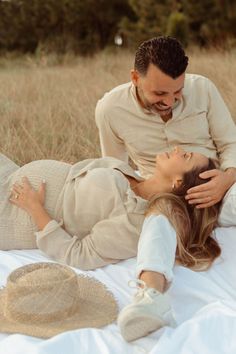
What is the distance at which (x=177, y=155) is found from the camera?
273cm

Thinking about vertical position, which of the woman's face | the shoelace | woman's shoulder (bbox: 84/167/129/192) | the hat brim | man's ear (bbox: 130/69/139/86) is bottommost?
the hat brim

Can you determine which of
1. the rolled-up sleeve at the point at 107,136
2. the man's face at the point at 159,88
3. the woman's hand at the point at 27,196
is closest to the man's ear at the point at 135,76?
the man's face at the point at 159,88

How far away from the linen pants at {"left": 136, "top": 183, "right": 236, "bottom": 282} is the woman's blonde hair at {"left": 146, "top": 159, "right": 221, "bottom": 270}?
2.6 inches

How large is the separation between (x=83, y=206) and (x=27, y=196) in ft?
0.78

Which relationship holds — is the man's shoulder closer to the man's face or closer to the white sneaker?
the man's face

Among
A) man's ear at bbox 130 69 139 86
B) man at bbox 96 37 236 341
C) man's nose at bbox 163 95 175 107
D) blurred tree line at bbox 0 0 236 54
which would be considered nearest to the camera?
man at bbox 96 37 236 341

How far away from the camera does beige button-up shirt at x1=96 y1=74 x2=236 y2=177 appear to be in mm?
3189

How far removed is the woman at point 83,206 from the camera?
259 cm

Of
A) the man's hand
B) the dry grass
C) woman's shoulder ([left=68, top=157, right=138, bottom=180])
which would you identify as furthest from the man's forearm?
the dry grass

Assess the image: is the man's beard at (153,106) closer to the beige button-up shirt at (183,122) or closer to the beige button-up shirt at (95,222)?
the beige button-up shirt at (183,122)

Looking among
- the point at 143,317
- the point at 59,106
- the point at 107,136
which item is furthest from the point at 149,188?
the point at 59,106

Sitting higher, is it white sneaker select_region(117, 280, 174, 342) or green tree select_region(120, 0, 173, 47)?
white sneaker select_region(117, 280, 174, 342)

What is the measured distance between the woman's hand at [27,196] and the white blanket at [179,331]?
12.5 inches

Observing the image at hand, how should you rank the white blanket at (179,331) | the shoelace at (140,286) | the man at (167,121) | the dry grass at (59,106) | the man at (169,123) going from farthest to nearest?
the dry grass at (59,106) → the man at (169,123) → the man at (167,121) → the shoelace at (140,286) → the white blanket at (179,331)
